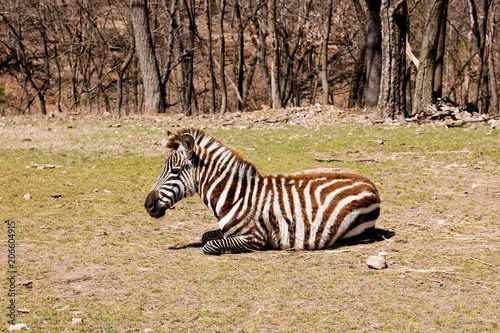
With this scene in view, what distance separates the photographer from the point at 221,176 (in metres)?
7.29

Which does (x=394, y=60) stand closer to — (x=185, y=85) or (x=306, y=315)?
(x=306, y=315)

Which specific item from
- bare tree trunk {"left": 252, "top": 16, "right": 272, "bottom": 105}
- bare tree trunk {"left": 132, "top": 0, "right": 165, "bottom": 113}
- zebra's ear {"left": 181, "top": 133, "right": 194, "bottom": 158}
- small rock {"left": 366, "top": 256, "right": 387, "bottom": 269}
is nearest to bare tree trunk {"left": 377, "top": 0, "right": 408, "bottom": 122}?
bare tree trunk {"left": 132, "top": 0, "right": 165, "bottom": 113}

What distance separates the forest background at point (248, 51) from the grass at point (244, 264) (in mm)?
10331

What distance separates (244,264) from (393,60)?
14693 millimetres

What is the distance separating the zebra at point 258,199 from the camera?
6.95m

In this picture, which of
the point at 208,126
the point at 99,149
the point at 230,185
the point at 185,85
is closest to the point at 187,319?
the point at 230,185

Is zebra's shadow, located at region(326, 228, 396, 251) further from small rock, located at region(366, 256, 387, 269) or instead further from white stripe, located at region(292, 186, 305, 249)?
small rock, located at region(366, 256, 387, 269)

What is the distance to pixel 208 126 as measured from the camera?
18969 millimetres

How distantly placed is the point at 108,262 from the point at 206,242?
149cm

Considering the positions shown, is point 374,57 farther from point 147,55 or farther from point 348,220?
point 348,220

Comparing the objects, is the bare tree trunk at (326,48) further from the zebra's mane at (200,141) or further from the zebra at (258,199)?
the zebra at (258,199)

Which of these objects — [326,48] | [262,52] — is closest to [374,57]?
[326,48]

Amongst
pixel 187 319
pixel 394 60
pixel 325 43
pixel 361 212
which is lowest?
pixel 187 319

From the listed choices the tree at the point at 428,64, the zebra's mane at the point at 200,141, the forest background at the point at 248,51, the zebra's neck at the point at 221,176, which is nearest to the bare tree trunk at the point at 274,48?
the forest background at the point at 248,51
